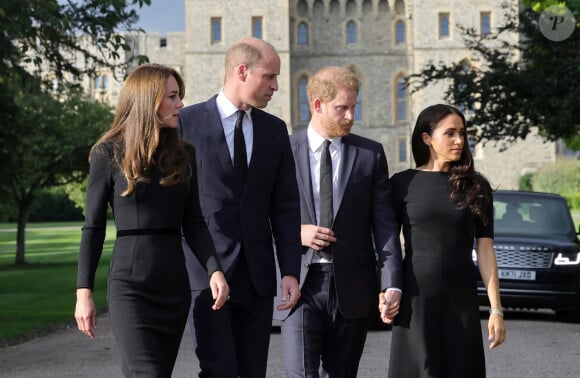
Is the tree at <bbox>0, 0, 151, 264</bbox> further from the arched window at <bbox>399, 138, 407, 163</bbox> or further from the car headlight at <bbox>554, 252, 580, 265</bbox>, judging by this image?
the arched window at <bbox>399, 138, 407, 163</bbox>

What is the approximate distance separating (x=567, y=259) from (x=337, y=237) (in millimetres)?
9486

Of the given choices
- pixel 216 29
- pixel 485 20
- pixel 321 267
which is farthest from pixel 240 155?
pixel 485 20

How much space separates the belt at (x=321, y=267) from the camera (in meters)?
5.73

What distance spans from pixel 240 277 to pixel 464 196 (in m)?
1.11

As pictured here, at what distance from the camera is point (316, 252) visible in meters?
5.77

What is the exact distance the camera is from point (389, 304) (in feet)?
18.1

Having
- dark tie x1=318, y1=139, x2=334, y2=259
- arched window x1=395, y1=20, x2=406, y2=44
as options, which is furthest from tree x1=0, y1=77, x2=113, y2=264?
arched window x1=395, y1=20, x2=406, y2=44

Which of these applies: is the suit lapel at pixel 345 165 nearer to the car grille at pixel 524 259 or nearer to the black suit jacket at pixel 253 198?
the black suit jacket at pixel 253 198

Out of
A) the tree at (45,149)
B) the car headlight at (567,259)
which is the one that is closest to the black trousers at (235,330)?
the car headlight at (567,259)

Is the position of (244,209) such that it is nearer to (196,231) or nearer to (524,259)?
(196,231)

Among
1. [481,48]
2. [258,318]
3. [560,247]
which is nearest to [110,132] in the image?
[258,318]

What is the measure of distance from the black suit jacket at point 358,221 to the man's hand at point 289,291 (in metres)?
0.32

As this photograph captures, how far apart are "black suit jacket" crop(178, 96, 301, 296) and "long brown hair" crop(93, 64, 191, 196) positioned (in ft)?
1.80

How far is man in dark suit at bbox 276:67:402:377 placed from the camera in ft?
18.6
